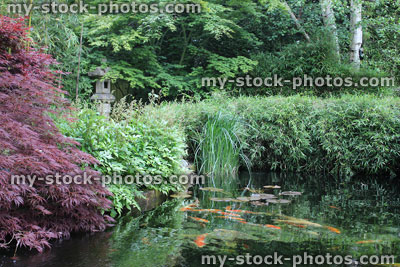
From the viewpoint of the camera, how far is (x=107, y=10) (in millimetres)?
9398

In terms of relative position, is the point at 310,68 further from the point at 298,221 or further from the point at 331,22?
the point at 298,221

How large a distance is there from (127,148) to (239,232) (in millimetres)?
1320

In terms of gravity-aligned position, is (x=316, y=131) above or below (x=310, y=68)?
below

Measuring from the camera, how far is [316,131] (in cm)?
596

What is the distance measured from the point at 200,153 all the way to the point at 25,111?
3220 mm

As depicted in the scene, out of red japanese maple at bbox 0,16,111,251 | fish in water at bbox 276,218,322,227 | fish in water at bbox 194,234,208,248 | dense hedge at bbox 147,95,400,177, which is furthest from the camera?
dense hedge at bbox 147,95,400,177

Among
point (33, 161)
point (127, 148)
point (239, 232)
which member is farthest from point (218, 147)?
point (33, 161)

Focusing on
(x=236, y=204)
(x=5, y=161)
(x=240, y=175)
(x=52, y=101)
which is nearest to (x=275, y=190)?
(x=236, y=204)

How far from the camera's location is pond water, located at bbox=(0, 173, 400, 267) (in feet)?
7.28

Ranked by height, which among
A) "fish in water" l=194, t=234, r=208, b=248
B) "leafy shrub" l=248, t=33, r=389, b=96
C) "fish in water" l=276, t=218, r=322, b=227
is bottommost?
"fish in water" l=276, t=218, r=322, b=227

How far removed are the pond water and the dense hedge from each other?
63.5 inches

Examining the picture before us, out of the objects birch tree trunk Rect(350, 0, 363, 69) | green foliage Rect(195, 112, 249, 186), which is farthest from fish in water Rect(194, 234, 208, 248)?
birch tree trunk Rect(350, 0, 363, 69)

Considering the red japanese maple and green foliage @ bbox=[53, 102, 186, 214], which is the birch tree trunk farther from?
the red japanese maple

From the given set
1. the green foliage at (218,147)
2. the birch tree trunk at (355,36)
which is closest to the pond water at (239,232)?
the green foliage at (218,147)
